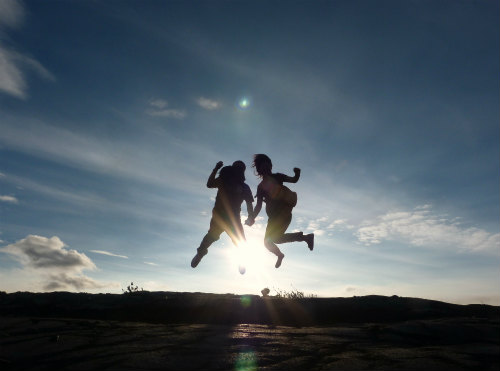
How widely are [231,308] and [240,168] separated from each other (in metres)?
2.91

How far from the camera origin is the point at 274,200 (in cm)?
710

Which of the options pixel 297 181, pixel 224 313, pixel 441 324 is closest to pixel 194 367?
pixel 441 324

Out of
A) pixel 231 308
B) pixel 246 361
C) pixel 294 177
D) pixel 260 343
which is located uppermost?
pixel 294 177

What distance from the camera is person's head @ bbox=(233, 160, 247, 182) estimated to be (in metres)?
7.55

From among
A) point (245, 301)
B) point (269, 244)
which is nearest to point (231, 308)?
point (245, 301)

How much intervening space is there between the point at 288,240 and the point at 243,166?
1.76 metres

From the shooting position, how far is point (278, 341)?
344 centimetres

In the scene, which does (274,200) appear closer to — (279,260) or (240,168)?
(240,168)

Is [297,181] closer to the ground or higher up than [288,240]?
higher up

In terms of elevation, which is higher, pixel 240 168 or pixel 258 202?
pixel 240 168

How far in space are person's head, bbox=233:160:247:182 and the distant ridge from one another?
91.3 inches

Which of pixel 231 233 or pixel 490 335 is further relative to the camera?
pixel 231 233

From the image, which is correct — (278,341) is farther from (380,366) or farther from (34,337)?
(34,337)

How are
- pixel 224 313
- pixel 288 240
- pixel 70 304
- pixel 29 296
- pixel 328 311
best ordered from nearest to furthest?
pixel 224 313
pixel 328 311
pixel 70 304
pixel 29 296
pixel 288 240
